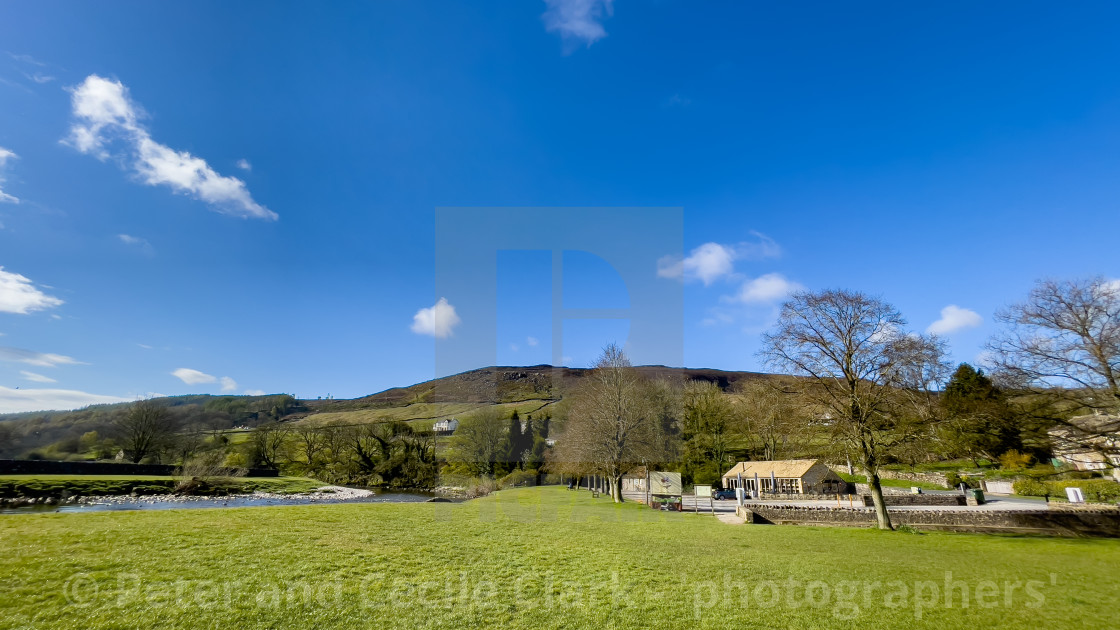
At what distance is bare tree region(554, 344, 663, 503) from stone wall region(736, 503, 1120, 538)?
1006 centimetres

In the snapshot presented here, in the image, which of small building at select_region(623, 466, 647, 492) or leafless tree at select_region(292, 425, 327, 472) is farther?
leafless tree at select_region(292, 425, 327, 472)

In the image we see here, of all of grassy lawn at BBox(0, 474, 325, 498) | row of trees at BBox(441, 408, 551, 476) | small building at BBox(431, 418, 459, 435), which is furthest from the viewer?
row of trees at BBox(441, 408, 551, 476)

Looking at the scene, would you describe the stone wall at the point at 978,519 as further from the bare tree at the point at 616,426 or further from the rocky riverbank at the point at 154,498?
the rocky riverbank at the point at 154,498

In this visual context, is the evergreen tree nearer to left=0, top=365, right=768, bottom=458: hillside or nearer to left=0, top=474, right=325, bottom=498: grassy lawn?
left=0, top=365, right=768, bottom=458: hillside

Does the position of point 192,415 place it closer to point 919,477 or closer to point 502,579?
point 502,579

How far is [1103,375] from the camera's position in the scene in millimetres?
13461

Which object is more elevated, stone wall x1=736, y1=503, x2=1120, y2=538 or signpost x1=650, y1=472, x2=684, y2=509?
stone wall x1=736, y1=503, x2=1120, y2=538

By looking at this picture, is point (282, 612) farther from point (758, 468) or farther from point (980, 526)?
point (758, 468)

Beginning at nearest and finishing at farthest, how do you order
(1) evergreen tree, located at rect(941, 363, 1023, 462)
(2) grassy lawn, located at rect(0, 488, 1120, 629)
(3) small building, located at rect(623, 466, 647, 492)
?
(2) grassy lawn, located at rect(0, 488, 1120, 629) < (1) evergreen tree, located at rect(941, 363, 1023, 462) < (3) small building, located at rect(623, 466, 647, 492)

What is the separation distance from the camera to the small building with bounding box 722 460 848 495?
138 ft

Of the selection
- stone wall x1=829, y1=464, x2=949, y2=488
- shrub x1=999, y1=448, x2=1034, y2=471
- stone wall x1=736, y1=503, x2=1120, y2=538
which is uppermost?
shrub x1=999, y1=448, x2=1034, y2=471

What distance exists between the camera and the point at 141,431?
173 ft

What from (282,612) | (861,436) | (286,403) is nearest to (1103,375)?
(861,436)

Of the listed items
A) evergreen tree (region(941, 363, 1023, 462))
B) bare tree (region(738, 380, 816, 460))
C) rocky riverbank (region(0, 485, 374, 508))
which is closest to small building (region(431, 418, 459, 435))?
rocky riverbank (region(0, 485, 374, 508))
